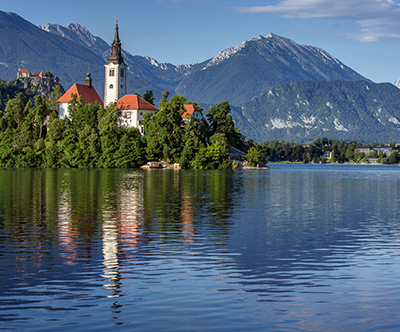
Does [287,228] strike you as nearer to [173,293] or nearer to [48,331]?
[173,293]

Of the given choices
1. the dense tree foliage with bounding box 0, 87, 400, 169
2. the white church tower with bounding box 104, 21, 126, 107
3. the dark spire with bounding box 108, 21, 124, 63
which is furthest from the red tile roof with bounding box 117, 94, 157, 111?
the dark spire with bounding box 108, 21, 124, 63

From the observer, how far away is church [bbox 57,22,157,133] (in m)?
151

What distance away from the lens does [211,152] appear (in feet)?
439

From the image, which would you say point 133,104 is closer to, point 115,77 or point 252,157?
point 115,77

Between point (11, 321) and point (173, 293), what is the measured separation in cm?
453

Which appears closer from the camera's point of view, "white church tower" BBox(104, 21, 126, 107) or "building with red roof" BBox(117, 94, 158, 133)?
"building with red roof" BBox(117, 94, 158, 133)

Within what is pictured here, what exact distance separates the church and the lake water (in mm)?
116374

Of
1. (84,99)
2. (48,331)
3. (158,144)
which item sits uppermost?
(84,99)

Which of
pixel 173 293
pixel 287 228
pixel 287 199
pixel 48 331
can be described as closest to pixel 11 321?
pixel 48 331

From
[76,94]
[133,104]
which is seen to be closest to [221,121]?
[133,104]

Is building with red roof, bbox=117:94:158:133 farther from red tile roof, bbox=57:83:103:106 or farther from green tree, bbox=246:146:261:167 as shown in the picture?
green tree, bbox=246:146:261:167

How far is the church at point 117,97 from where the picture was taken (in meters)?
151

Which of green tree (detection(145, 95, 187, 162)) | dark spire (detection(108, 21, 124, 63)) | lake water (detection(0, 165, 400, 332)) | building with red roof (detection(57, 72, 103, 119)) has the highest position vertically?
dark spire (detection(108, 21, 124, 63))

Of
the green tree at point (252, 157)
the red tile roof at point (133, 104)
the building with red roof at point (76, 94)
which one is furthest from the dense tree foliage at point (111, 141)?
the building with red roof at point (76, 94)
